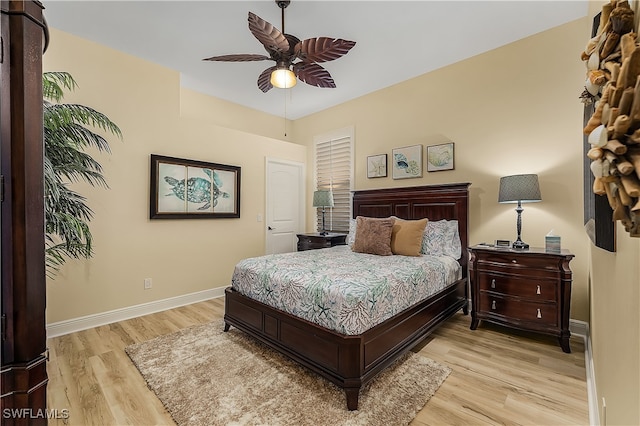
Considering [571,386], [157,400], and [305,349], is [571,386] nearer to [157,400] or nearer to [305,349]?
[305,349]

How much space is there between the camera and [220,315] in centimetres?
342

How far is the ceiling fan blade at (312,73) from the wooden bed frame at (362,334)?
188 cm

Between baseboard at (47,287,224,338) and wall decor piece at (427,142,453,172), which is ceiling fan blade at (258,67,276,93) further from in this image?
baseboard at (47,287,224,338)

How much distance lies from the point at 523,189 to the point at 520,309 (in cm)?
113

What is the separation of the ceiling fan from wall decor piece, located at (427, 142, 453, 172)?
1.71 metres

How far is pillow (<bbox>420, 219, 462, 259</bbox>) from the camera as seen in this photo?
3295mm

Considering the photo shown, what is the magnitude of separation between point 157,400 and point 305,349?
1.01 metres

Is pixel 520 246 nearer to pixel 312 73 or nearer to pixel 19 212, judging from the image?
pixel 312 73

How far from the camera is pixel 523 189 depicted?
2.76 m

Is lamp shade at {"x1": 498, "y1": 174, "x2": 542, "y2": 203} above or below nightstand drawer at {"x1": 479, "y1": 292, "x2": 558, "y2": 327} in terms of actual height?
above

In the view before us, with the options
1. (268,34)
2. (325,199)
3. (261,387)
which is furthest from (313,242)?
(268,34)

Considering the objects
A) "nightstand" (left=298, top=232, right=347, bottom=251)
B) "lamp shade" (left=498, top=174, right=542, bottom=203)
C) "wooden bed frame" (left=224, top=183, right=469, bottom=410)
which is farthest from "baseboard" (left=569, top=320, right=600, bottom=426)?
"nightstand" (left=298, top=232, right=347, bottom=251)

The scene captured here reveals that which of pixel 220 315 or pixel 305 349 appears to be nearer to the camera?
pixel 305 349

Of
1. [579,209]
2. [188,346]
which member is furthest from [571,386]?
[188,346]
